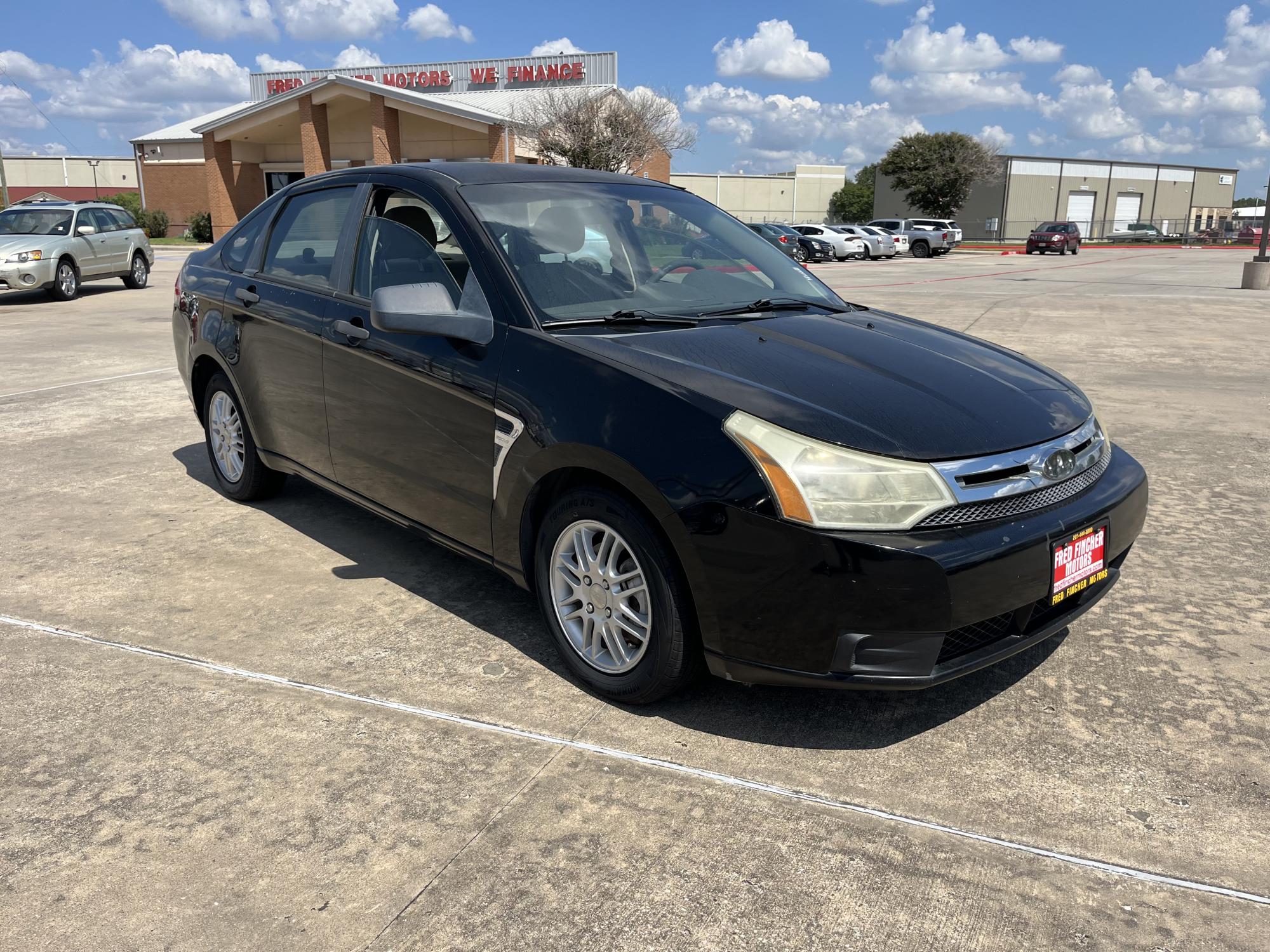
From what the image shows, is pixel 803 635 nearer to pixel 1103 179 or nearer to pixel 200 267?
pixel 200 267

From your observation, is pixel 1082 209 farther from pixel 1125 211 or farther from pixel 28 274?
pixel 28 274

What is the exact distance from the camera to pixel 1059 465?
2990mm

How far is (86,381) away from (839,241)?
3280 cm

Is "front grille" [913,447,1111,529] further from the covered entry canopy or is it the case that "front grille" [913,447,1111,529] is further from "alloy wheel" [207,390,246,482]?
the covered entry canopy

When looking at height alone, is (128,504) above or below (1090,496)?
below

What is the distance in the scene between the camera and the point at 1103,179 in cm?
8150

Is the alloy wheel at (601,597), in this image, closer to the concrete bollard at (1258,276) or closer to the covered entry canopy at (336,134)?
the concrete bollard at (1258,276)

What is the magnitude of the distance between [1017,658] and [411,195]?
2.90 meters

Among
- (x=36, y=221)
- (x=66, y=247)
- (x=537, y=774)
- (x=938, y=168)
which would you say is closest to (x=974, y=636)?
(x=537, y=774)

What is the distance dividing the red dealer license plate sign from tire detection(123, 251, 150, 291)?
2024 centimetres

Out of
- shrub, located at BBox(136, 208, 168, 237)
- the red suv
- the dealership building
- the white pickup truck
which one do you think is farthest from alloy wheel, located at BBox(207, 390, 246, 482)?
the red suv

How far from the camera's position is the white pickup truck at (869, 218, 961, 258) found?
140 feet

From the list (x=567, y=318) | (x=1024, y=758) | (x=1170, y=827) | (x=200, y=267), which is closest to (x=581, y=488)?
(x=567, y=318)

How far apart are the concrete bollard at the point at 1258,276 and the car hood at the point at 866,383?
21.1 metres
